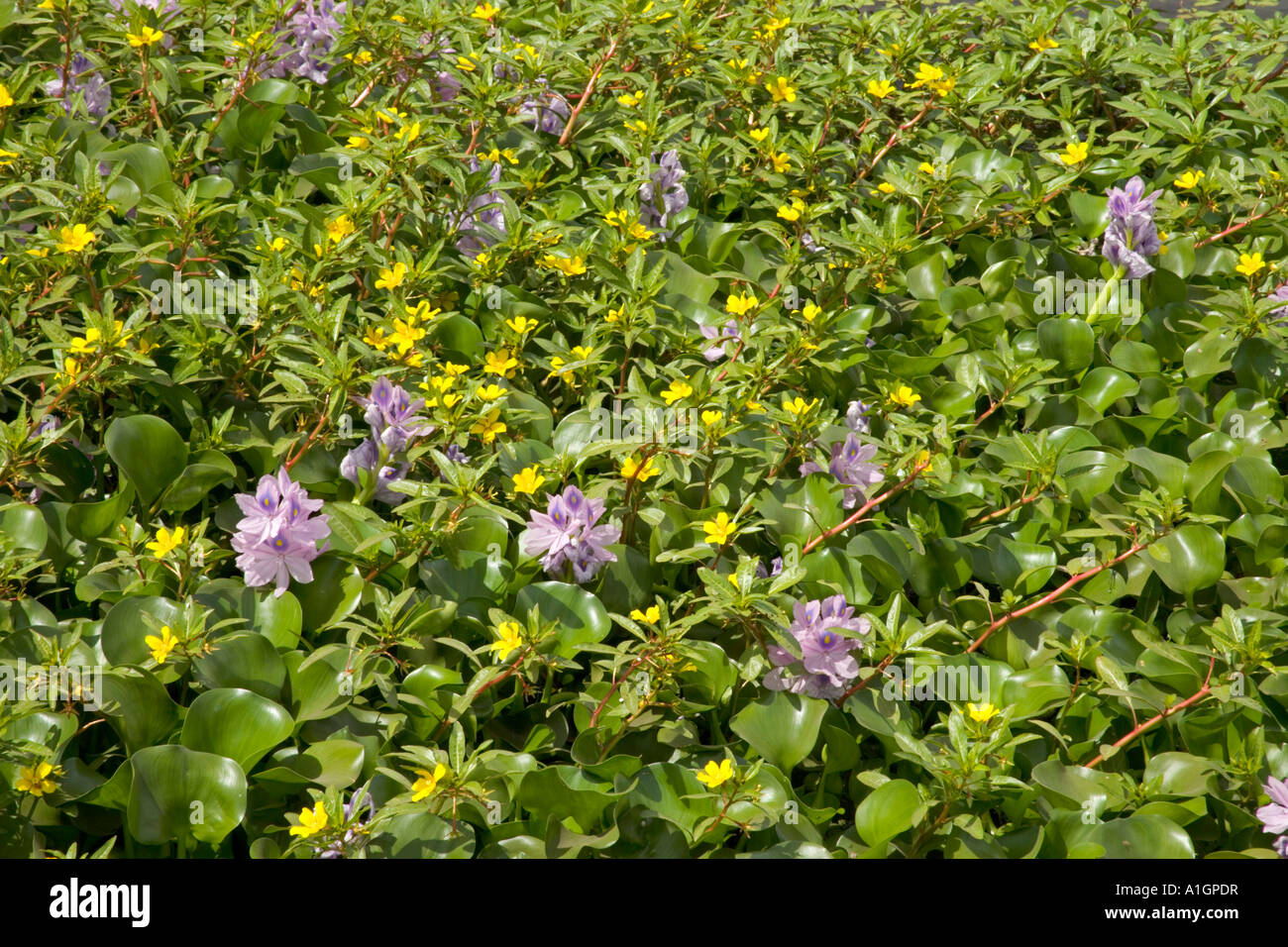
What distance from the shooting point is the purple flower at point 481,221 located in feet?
10.7

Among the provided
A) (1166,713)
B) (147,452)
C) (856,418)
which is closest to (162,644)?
(147,452)

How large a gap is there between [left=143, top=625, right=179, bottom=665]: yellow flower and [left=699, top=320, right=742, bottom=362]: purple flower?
150 cm

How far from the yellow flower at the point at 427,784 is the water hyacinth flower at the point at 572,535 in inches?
22.7

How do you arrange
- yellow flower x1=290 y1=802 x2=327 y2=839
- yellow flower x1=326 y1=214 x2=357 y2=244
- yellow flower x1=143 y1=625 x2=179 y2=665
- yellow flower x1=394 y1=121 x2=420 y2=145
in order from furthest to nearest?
1. yellow flower x1=394 y1=121 x2=420 y2=145
2. yellow flower x1=326 y1=214 x2=357 y2=244
3. yellow flower x1=143 y1=625 x2=179 y2=665
4. yellow flower x1=290 y1=802 x2=327 y2=839

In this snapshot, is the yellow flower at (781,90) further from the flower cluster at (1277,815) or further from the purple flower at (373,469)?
the flower cluster at (1277,815)

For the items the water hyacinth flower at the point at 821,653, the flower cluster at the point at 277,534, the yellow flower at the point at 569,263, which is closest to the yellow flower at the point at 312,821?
the flower cluster at the point at 277,534

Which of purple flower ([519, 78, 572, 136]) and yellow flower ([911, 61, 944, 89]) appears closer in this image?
purple flower ([519, 78, 572, 136])

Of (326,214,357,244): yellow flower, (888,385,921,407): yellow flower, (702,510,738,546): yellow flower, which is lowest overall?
(702,510,738,546): yellow flower

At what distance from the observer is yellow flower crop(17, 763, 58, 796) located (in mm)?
1909

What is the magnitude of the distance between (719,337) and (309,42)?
1894 mm

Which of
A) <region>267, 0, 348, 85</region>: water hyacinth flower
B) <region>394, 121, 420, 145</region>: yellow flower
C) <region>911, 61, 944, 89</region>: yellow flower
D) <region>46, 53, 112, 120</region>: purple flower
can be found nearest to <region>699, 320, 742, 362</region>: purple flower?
<region>394, 121, 420, 145</region>: yellow flower

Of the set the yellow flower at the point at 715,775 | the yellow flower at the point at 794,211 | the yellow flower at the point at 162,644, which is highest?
the yellow flower at the point at 794,211

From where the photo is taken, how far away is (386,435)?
8.23ft

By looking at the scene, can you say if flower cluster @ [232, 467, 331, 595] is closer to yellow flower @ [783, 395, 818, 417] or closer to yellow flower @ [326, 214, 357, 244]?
yellow flower @ [326, 214, 357, 244]
